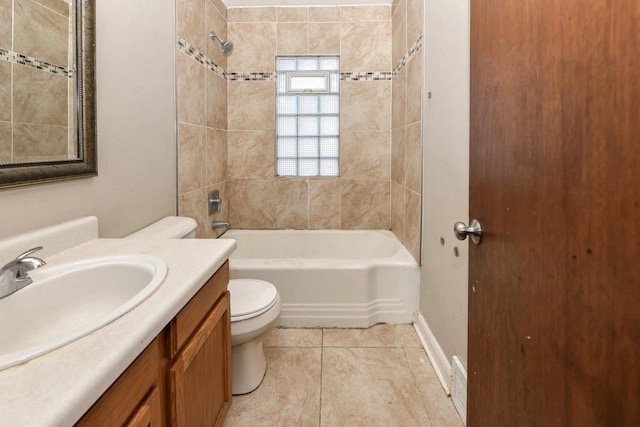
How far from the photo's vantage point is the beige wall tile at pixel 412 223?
2320mm

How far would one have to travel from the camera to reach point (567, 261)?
60 centimetres

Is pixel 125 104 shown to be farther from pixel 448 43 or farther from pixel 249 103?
pixel 249 103

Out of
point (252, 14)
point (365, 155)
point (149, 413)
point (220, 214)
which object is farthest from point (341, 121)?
point (149, 413)

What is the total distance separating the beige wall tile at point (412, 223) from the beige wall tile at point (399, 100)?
58cm

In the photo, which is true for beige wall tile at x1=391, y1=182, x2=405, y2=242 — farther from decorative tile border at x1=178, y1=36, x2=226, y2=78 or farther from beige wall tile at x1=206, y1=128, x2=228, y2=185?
decorative tile border at x1=178, y1=36, x2=226, y2=78

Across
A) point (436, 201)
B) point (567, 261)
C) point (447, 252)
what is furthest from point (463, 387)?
point (567, 261)

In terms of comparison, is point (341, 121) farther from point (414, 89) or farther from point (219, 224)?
point (219, 224)

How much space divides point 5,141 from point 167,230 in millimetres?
774

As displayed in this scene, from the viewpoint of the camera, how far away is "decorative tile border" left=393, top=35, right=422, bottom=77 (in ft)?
7.35

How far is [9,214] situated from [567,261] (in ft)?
4.43

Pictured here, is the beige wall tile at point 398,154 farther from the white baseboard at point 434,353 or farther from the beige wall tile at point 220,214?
the beige wall tile at point 220,214

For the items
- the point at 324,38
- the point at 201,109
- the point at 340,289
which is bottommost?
the point at 340,289

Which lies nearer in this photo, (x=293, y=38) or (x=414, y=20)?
(x=414, y=20)

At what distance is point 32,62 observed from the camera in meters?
1.11
